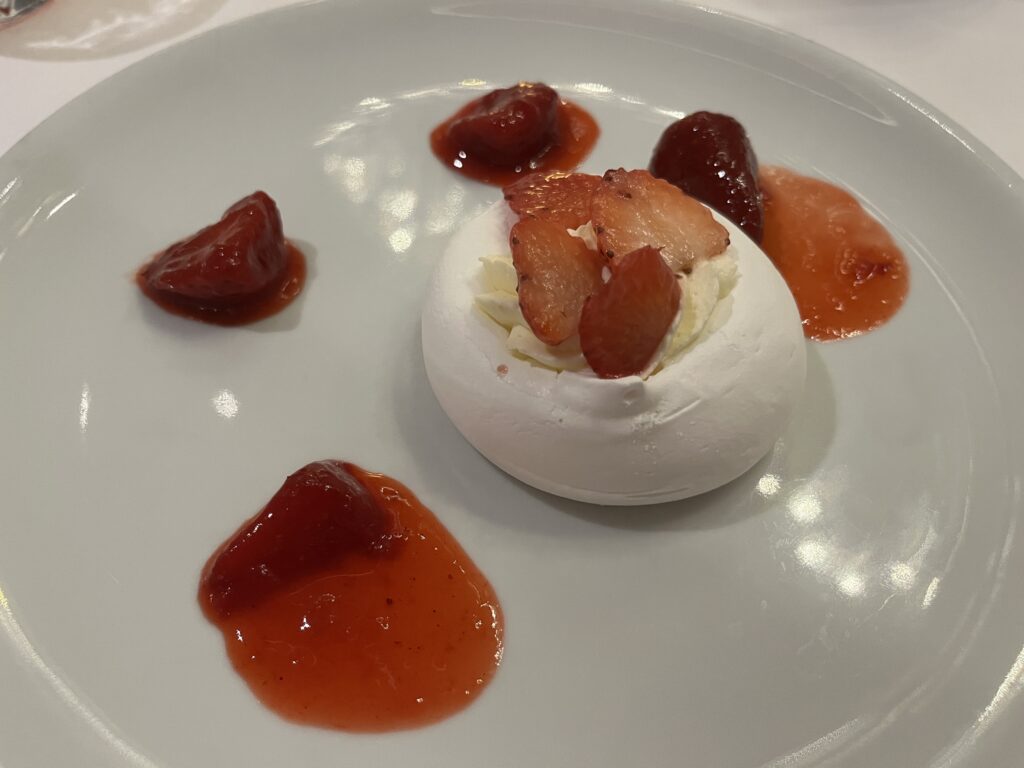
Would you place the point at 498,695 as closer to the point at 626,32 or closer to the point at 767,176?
the point at 767,176

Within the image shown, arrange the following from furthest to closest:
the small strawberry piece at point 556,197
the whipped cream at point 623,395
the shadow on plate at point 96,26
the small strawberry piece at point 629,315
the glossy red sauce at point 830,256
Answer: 1. the shadow on plate at point 96,26
2. the glossy red sauce at point 830,256
3. the small strawberry piece at point 556,197
4. the whipped cream at point 623,395
5. the small strawberry piece at point 629,315

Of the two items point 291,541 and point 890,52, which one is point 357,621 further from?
point 890,52

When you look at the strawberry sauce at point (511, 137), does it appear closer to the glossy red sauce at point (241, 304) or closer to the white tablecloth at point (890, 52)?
the glossy red sauce at point (241, 304)

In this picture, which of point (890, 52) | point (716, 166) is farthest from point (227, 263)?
point (890, 52)

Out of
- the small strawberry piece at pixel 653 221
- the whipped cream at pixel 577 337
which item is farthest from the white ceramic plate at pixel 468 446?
the small strawberry piece at pixel 653 221

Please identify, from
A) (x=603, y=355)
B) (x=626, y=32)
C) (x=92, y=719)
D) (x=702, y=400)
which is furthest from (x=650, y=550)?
(x=626, y=32)

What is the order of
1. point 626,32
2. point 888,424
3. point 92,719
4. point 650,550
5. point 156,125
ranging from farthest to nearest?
point 626,32
point 156,125
point 888,424
point 650,550
point 92,719
